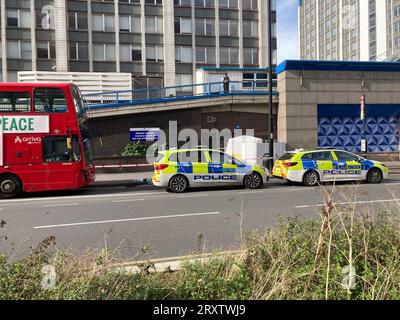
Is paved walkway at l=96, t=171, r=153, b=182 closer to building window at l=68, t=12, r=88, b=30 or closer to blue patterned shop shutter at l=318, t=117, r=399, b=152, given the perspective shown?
blue patterned shop shutter at l=318, t=117, r=399, b=152

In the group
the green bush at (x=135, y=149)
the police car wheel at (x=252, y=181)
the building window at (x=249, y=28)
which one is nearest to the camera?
the police car wheel at (x=252, y=181)

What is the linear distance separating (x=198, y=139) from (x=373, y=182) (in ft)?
34.9

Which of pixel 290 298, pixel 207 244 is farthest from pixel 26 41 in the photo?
pixel 290 298

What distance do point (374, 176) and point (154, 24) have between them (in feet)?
121

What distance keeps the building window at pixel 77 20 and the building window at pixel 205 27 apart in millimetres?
13261

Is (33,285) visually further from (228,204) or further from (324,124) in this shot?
(324,124)

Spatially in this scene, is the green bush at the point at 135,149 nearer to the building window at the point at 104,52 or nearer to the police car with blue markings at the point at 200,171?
the police car with blue markings at the point at 200,171

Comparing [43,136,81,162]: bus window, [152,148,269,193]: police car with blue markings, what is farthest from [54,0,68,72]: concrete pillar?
[152,148,269,193]: police car with blue markings

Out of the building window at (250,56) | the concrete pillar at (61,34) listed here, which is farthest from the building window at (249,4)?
the concrete pillar at (61,34)

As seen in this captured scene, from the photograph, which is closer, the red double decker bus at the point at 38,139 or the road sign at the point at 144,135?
the red double decker bus at the point at 38,139

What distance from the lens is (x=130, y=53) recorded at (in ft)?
147

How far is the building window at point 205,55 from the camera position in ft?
153

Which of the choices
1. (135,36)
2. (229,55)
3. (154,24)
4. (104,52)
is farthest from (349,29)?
(104,52)

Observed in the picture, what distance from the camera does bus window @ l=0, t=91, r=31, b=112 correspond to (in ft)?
42.1
